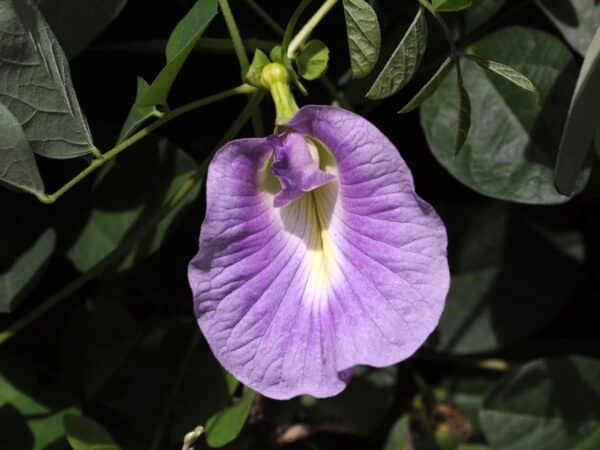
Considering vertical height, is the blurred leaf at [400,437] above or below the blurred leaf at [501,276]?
below

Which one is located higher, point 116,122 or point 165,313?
point 116,122

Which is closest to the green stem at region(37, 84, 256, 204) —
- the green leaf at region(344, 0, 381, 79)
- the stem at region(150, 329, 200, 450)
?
the green leaf at region(344, 0, 381, 79)

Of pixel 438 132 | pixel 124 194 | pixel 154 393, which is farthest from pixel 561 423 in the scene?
pixel 124 194

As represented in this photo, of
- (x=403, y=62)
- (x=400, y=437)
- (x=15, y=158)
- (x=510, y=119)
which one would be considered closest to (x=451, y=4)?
(x=403, y=62)

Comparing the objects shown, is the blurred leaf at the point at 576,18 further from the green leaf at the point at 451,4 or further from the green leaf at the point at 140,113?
the green leaf at the point at 140,113

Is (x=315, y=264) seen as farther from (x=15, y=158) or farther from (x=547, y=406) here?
(x=547, y=406)

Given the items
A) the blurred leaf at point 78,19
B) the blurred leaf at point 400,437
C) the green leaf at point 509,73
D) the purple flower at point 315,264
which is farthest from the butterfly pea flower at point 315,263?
the blurred leaf at point 400,437

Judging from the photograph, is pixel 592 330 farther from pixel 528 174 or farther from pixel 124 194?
pixel 124 194
